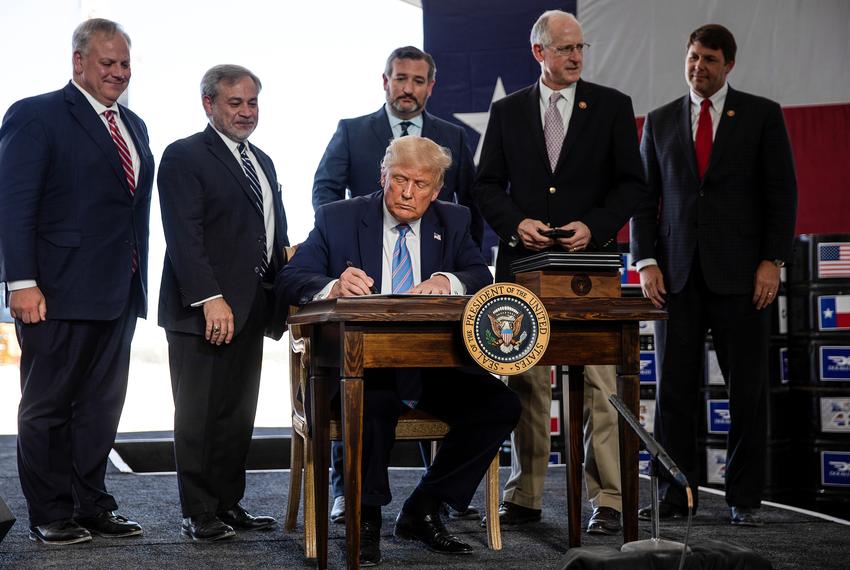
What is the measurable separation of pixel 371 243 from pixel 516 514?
3.82ft

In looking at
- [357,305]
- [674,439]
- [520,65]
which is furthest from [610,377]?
[520,65]

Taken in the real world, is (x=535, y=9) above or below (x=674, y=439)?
above

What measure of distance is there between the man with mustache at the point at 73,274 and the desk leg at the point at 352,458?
1.17m

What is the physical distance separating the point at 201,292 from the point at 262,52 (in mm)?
3211

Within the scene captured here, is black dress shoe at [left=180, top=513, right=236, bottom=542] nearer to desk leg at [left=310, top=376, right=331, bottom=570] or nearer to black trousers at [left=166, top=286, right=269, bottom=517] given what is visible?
black trousers at [left=166, top=286, right=269, bottom=517]

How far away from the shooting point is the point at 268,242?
3.50m

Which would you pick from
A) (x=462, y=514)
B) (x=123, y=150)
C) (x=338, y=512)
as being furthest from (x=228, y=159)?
(x=462, y=514)

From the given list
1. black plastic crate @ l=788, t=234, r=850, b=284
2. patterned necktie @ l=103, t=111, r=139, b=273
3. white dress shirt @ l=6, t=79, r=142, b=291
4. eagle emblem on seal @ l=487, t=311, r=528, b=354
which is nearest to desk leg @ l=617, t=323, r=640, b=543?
eagle emblem on seal @ l=487, t=311, r=528, b=354

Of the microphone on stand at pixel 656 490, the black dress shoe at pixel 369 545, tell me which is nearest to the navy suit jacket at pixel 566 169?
the black dress shoe at pixel 369 545

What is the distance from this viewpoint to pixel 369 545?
2.74 metres

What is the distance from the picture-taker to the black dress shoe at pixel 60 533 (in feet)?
10.2

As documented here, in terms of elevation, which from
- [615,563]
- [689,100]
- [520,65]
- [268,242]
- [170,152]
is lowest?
[615,563]

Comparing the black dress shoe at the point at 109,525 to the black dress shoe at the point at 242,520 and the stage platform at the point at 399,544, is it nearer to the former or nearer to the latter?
the stage platform at the point at 399,544

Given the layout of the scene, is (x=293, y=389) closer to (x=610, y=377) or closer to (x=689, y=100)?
(x=610, y=377)
